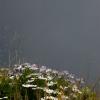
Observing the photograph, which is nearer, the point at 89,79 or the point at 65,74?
the point at 89,79

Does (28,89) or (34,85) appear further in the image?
(28,89)

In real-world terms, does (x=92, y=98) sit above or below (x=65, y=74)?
below

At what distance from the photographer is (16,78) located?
5.50 meters

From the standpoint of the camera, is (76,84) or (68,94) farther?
(76,84)

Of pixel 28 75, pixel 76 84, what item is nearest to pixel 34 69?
pixel 28 75

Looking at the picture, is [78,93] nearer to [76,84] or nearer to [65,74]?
[76,84]

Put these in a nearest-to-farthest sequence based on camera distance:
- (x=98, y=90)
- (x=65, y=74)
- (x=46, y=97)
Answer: (x=46, y=97) < (x=98, y=90) < (x=65, y=74)

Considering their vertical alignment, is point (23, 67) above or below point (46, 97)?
above

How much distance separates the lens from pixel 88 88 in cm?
552

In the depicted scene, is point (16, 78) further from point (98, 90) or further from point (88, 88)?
point (98, 90)

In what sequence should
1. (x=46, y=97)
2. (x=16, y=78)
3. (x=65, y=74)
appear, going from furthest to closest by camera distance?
(x=65, y=74) < (x=16, y=78) < (x=46, y=97)

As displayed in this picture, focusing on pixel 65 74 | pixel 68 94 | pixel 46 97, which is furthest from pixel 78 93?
pixel 65 74

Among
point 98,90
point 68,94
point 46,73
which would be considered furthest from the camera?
point 46,73

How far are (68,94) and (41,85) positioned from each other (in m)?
0.31
